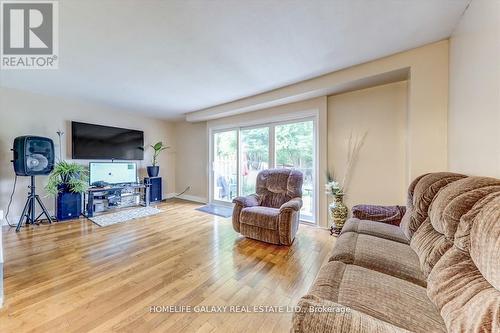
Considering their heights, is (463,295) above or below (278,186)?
below

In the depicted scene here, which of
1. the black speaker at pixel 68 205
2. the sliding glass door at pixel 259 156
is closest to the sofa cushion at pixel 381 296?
the sliding glass door at pixel 259 156

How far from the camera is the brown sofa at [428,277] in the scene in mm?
700

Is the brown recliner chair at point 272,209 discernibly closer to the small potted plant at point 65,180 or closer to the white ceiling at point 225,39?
the white ceiling at point 225,39

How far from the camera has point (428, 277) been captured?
104 centimetres

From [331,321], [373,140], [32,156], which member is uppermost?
[373,140]

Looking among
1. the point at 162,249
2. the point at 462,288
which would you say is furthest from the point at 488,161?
the point at 162,249

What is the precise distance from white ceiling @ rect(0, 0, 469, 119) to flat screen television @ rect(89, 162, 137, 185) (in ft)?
5.08

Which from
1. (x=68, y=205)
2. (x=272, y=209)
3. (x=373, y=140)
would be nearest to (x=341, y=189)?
(x=373, y=140)

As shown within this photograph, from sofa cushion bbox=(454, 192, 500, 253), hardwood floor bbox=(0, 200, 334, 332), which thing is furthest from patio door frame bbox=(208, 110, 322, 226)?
sofa cushion bbox=(454, 192, 500, 253)

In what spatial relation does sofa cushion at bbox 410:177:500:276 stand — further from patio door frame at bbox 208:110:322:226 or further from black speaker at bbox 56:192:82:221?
black speaker at bbox 56:192:82:221

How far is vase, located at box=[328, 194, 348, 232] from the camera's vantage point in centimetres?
281

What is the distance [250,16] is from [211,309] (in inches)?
89.6

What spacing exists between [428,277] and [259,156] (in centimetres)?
321

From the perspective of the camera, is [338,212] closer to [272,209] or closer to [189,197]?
[272,209]
